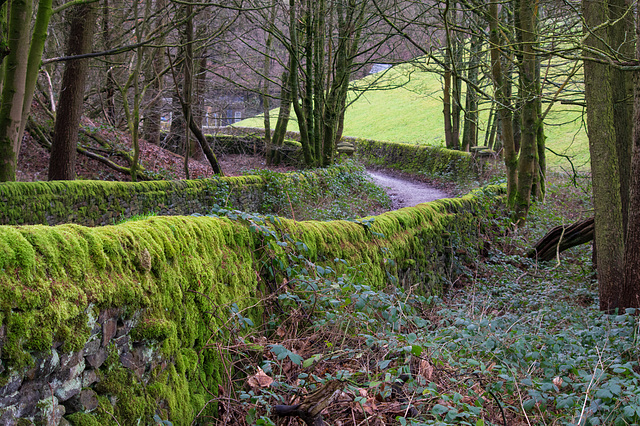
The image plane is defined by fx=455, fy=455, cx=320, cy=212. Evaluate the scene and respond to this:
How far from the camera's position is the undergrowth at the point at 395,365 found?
9.03ft

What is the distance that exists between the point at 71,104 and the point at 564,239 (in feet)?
33.1

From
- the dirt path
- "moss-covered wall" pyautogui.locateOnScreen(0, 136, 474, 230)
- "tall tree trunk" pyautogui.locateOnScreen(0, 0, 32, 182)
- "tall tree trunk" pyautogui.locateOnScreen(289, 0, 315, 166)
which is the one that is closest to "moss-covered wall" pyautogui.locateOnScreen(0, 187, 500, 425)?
"moss-covered wall" pyautogui.locateOnScreen(0, 136, 474, 230)

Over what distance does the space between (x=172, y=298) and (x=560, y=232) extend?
855 cm

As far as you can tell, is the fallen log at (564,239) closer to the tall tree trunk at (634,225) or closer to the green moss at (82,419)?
the tall tree trunk at (634,225)

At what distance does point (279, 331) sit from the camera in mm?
3529

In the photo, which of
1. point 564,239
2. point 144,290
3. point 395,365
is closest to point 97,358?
point 144,290

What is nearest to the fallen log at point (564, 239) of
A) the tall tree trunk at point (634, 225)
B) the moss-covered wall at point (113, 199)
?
the tall tree trunk at point (634, 225)

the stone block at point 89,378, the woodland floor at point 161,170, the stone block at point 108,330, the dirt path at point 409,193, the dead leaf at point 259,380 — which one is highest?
the woodland floor at point 161,170

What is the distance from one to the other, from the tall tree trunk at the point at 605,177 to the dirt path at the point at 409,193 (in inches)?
294

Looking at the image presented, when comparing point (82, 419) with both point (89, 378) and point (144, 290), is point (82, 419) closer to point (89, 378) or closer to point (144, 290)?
point (89, 378)

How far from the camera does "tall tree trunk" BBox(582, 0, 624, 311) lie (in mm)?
6363

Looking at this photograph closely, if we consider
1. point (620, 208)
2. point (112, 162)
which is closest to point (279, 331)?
point (620, 208)

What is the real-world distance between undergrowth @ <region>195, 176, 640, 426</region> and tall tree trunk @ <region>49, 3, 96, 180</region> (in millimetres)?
7028

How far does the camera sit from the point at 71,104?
911cm
